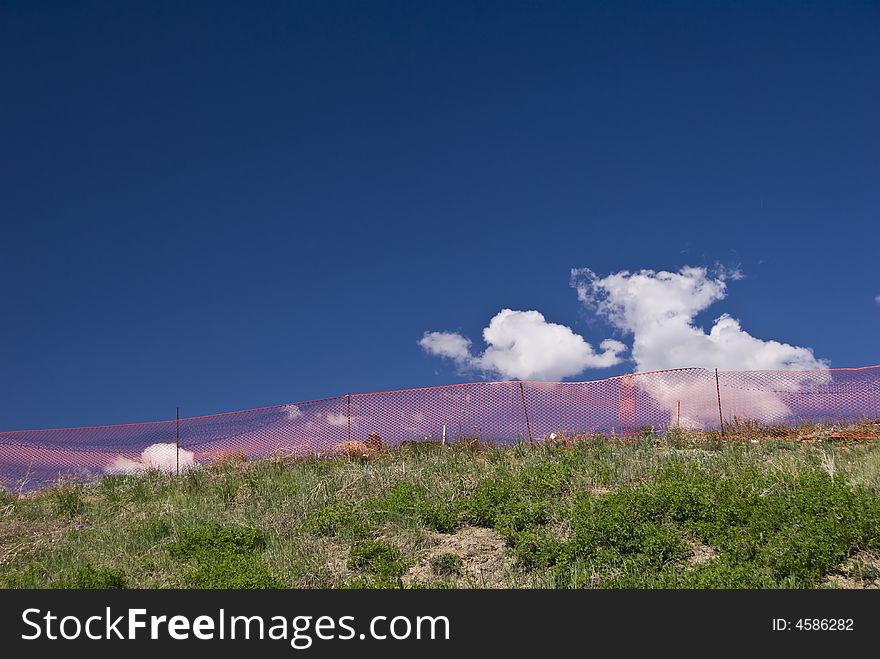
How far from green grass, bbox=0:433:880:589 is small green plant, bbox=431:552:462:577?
19mm

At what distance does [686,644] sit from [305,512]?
665 centimetres

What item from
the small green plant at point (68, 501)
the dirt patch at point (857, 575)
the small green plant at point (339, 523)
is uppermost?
the small green plant at point (68, 501)

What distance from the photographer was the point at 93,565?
442 inches

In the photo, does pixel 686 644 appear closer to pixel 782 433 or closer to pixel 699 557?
pixel 699 557

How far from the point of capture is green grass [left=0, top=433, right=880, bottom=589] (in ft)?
29.6

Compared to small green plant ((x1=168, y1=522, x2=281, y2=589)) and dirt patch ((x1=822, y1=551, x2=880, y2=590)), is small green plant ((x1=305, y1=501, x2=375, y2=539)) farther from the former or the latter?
dirt patch ((x1=822, y1=551, x2=880, y2=590))

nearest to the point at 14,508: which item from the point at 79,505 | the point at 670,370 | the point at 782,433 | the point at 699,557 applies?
the point at 79,505

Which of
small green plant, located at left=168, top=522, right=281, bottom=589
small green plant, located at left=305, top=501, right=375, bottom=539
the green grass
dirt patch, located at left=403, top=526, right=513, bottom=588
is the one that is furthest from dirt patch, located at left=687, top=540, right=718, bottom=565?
small green plant, located at left=168, top=522, right=281, bottom=589

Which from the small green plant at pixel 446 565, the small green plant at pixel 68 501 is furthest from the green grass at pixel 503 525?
the small green plant at pixel 68 501

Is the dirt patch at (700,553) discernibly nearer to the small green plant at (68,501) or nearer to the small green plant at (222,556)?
the small green plant at (222,556)

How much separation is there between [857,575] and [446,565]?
498 centimetres

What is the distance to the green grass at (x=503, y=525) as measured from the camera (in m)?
9.02

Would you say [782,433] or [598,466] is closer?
[598,466]

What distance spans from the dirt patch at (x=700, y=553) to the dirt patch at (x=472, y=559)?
2.33 meters
